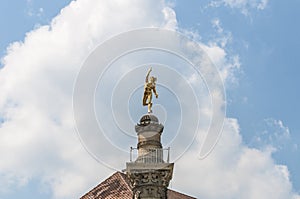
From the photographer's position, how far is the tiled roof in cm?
3628

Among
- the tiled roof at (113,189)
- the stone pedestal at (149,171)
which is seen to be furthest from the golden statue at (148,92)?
the tiled roof at (113,189)

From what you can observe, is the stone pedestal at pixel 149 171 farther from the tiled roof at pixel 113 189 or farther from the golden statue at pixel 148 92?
the tiled roof at pixel 113 189

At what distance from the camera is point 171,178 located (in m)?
25.5

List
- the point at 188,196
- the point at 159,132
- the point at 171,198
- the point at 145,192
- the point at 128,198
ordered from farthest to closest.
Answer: the point at 188,196
the point at 171,198
the point at 128,198
the point at 159,132
the point at 145,192

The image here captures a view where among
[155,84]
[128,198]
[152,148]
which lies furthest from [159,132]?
[128,198]

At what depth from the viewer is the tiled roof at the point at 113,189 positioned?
3628 centimetres

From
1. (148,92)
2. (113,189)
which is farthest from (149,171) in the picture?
(113,189)

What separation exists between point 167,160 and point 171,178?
0.99m

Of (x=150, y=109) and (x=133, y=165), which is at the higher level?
(x=150, y=109)

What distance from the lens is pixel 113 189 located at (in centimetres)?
3803

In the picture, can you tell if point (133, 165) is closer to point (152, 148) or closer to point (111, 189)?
point (152, 148)

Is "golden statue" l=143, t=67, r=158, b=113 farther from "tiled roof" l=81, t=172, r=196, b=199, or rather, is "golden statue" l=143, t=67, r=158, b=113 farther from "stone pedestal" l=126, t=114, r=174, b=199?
"tiled roof" l=81, t=172, r=196, b=199

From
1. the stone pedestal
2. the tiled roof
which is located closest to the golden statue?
the stone pedestal

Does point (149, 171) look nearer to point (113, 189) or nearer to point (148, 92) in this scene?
point (148, 92)
